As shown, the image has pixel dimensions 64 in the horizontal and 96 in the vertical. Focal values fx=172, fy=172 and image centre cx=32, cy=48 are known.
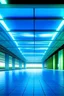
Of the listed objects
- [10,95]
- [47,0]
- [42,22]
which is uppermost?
[42,22]

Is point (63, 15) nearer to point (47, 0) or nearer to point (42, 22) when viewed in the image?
point (42, 22)

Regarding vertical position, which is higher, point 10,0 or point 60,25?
point 60,25

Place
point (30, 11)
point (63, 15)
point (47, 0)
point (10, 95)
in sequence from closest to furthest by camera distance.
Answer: point (10, 95)
point (47, 0)
point (30, 11)
point (63, 15)

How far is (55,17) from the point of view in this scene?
475 inches

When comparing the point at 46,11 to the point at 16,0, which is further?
the point at 46,11

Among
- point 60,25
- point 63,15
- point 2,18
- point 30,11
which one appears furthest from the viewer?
point 60,25

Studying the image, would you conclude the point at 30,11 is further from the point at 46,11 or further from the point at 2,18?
the point at 2,18

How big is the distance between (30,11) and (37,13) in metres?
0.58

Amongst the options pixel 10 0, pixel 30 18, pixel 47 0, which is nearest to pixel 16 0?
pixel 10 0

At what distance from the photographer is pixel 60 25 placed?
47.7ft

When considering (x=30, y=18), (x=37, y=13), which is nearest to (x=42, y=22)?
(x=30, y=18)

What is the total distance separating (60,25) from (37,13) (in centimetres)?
408

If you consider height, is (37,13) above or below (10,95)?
above

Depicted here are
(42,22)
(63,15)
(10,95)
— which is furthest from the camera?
(42,22)
